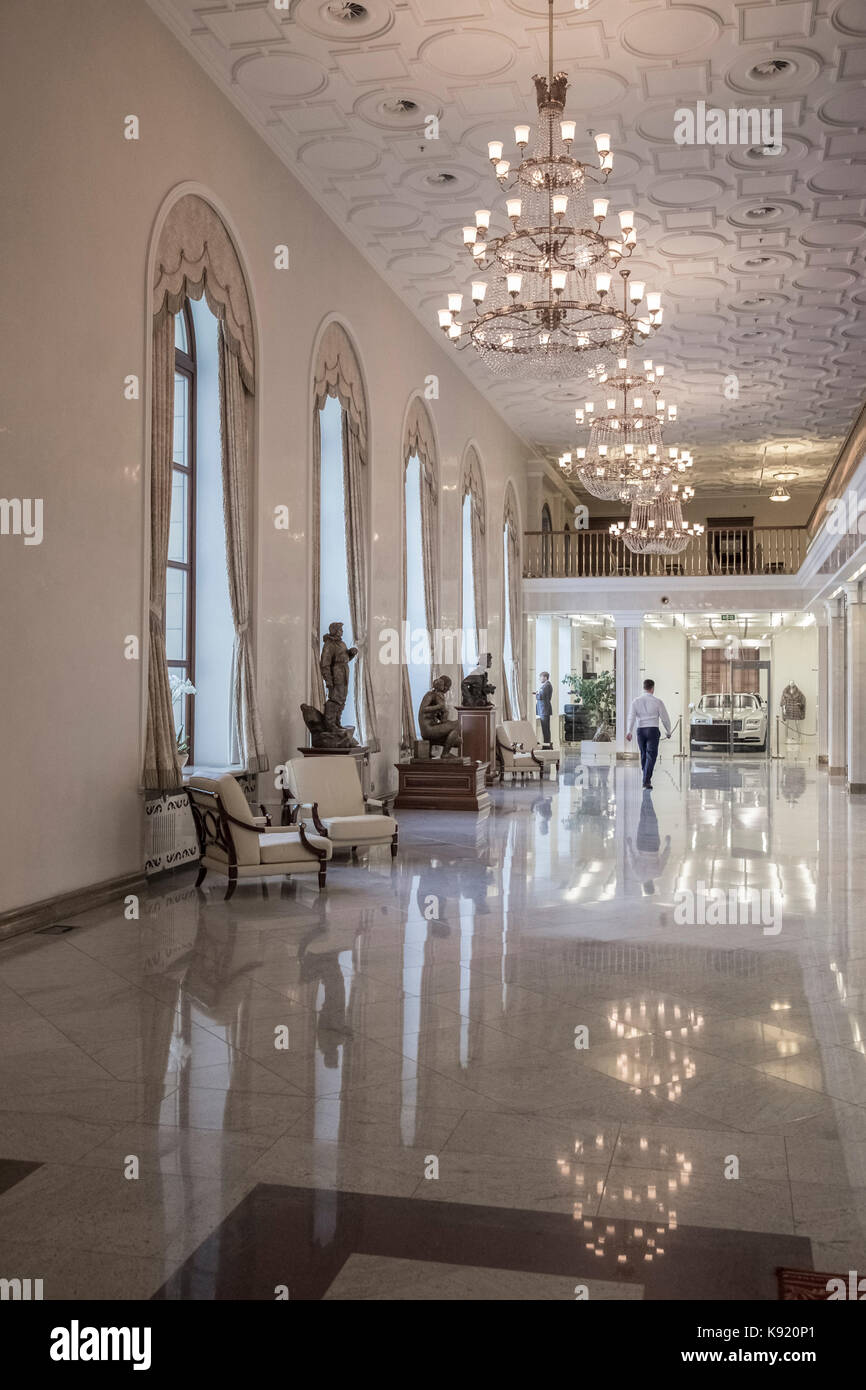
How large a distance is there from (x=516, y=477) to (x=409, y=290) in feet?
29.6

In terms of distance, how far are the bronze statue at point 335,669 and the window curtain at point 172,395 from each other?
1389 mm

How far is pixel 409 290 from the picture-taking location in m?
14.6

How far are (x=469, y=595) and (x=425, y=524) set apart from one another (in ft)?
12.3

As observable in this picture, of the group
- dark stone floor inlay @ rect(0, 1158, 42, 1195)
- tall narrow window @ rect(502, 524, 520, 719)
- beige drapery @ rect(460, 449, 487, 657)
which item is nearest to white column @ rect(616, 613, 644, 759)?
tall narrow window @ rect(502, 524, 520, 719)

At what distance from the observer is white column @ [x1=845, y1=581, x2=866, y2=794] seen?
60.6 ft

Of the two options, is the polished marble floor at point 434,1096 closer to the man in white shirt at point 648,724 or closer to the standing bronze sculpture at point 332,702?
the standing bronze sculpture at point 332,702

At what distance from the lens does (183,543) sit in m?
10.2

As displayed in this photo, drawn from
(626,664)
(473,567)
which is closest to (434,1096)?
(473,567)

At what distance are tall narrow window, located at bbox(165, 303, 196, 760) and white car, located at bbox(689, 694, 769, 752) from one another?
19473 mm

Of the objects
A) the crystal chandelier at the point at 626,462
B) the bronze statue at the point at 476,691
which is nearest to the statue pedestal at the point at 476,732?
the bronze statue at the point at 476,691

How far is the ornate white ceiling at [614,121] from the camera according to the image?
28.7 feet

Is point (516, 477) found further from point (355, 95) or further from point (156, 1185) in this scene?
point (156, 1185)

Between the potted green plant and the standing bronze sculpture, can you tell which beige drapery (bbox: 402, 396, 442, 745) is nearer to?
the standing bronze sculpture

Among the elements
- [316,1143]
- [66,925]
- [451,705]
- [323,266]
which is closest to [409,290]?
[323,266]
